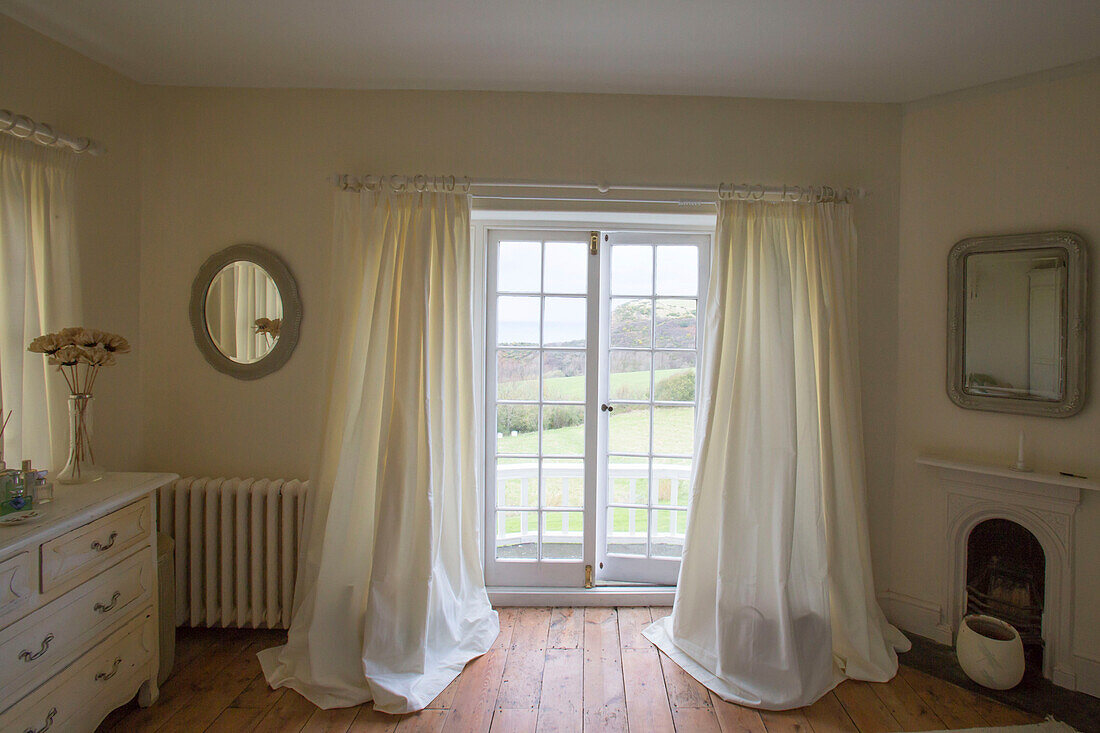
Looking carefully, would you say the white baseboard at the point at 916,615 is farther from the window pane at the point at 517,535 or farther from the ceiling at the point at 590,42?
the ceiling at the point at 590,42

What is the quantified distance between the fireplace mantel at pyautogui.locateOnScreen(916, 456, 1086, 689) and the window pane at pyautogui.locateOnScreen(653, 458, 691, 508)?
112 cm

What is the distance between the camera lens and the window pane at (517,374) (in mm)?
3064

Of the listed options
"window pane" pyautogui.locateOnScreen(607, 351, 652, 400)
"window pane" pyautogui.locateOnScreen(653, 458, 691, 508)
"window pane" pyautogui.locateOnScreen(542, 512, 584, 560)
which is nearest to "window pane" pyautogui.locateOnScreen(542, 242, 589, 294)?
"window pane" pyautogui.locateOnScreen(607, 351, 652, 400)

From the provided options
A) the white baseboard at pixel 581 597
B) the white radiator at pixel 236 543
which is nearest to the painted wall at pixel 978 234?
the white baseboard at pixel 581 597

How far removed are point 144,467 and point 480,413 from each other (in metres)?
1.67

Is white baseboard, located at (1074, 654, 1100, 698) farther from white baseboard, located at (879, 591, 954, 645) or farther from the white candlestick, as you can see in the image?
the white candlestick

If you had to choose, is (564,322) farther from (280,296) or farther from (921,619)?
(921,619)

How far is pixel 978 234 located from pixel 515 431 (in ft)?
7.98

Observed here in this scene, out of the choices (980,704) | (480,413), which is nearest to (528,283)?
(480,413)

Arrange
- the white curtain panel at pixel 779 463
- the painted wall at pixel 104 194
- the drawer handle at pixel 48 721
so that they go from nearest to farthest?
the drawer handle at pixel 48 721, the painted wall at pixel 104 194, the white curtain panel at pixel 779 463

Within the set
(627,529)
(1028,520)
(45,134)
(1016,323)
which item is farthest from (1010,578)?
(45,134)

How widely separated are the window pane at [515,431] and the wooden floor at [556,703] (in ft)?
3.21

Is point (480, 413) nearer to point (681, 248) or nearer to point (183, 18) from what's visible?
point (681, 248)

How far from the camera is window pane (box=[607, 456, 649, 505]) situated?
10.3 ft
